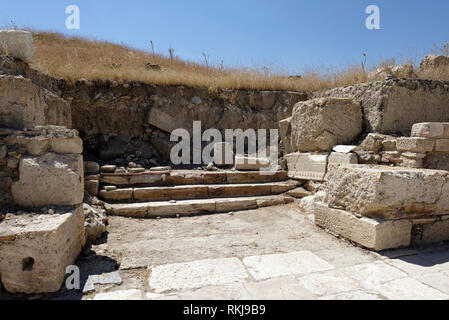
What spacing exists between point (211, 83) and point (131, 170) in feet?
13.1

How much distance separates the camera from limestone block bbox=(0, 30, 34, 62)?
353 cm

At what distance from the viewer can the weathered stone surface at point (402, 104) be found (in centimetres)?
474

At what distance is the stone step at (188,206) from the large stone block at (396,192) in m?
1.97

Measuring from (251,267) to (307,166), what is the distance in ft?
10.6

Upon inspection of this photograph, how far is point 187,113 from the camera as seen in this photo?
7.77 meters

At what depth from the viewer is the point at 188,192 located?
5.11 meters

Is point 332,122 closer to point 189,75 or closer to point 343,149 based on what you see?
point 343,149

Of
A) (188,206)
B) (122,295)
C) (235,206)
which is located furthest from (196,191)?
(122,295)

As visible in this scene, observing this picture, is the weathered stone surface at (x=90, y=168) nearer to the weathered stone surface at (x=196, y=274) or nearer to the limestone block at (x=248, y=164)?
the limestone block at (x=248, y=164)

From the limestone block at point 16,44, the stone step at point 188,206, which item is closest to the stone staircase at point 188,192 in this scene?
the stone step at point 188,206

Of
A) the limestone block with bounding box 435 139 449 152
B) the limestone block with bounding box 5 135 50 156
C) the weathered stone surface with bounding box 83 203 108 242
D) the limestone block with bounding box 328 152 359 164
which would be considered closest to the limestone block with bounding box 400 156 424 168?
the limestone block with bounding box 435 139 449 152

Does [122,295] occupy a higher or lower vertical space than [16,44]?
lower
